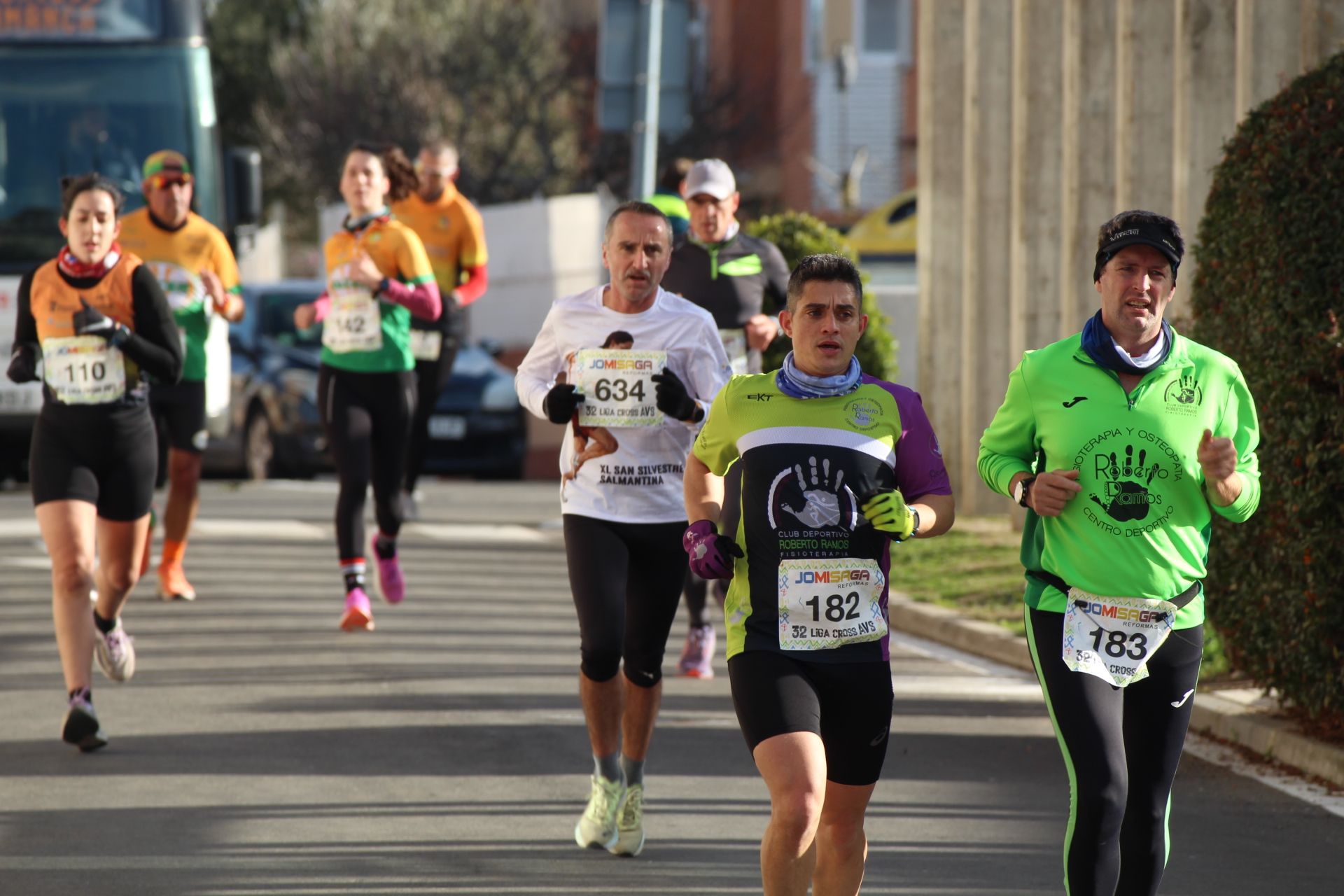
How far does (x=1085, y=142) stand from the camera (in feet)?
53.1

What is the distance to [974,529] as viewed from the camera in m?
16.6

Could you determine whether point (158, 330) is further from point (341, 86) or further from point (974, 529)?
point (341, 86)

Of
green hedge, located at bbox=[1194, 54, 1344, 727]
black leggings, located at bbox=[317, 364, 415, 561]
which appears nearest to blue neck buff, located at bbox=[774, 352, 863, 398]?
green hedge, located at bbox=[1194, 54, 1344, 727]

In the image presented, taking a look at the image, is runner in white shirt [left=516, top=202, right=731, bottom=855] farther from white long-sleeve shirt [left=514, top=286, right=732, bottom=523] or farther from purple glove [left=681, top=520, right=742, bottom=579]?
purple glove [left=681, top=520, right=742, bottom=579]

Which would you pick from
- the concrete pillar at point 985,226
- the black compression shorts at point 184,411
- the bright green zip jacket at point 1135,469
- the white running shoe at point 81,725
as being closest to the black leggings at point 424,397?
the black compression shorts at point 184,411

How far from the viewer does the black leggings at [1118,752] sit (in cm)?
529

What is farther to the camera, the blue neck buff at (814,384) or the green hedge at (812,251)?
the green hedge at (812,251)

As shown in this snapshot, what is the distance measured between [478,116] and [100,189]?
38.0m

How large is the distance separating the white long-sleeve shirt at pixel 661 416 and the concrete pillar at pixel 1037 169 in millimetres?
10141

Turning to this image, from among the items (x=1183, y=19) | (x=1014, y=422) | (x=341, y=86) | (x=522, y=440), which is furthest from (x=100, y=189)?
(x=341, y=86)

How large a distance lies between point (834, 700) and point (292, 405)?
16.6m

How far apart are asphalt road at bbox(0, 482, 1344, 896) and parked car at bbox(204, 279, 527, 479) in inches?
348

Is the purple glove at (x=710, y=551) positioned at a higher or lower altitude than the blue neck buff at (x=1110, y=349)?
lower

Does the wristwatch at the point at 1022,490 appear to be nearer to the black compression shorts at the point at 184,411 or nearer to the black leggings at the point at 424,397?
the black compression shorts at the point at 184,411
